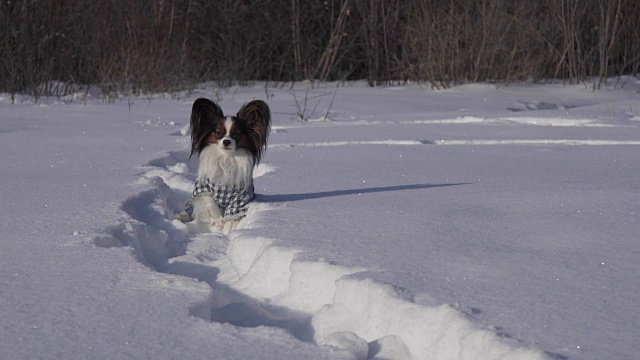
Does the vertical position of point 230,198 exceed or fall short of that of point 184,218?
it exceeds it

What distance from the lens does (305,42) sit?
18797 millimetres

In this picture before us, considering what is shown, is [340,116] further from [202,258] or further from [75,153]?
[202,258]

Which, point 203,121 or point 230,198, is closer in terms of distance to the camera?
point 230,198

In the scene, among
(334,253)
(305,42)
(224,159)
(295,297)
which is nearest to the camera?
(295,297)

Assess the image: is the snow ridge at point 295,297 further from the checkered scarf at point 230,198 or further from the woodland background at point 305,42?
the woodland background at point 305,42

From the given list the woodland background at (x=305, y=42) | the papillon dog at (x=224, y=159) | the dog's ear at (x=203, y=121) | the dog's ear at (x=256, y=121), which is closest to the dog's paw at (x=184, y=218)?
the papillon dog at (x=224, y=159)

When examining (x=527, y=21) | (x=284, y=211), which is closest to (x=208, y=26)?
(x=527, y=21)

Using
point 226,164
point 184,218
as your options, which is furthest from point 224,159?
point 184,218

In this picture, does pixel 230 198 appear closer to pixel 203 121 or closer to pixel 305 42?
pixel 203 121

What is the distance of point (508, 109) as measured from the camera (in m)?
12.4

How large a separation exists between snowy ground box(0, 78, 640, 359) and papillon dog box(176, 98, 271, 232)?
0.12 meters

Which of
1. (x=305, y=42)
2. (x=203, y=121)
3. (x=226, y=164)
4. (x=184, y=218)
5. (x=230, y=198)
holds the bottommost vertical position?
(x=184, y=218)

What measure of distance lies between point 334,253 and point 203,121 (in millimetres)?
1991

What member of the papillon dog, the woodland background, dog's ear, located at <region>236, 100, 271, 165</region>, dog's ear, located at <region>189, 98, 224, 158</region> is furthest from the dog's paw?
the woodland background
